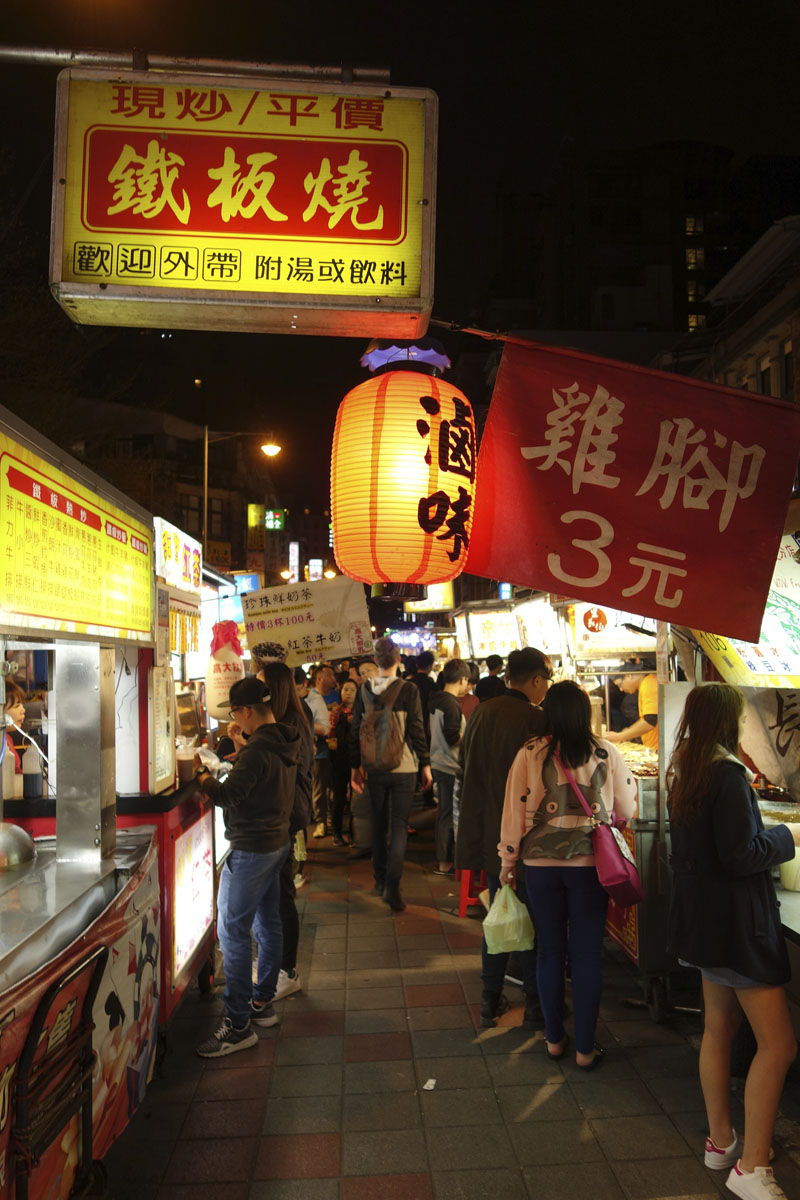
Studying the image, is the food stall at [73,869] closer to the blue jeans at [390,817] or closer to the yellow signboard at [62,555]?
the yellow signboard at [62,555]

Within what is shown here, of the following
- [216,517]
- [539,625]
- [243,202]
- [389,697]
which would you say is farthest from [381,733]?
[216,517]

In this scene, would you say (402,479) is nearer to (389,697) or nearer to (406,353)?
(406,353)

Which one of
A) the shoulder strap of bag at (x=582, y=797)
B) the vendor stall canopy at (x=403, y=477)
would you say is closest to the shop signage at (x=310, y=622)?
the vendor stall canopy at (x=403, y=477)

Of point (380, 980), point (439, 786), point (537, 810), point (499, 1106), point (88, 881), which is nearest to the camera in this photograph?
point (88, 881)

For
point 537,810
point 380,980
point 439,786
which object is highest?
point 537,810

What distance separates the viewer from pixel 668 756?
17.3 ft

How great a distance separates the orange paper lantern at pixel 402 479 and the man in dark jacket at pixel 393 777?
8.06 feet

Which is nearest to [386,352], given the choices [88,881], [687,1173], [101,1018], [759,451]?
[759,451]

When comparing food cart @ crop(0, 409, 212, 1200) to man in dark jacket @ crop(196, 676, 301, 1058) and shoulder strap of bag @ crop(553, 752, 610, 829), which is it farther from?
shoulder strap of bag @ crop(553, 752, 610, 829)

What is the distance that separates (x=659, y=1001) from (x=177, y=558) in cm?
469

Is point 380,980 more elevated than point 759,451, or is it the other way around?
point 759,451

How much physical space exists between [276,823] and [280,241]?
3.57m

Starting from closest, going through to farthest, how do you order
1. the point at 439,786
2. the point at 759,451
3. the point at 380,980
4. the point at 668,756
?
the point at 759,451 → the point at 668,756 → the point at 380,980 → the point at 439,786

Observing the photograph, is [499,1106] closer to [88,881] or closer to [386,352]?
[88,881]
